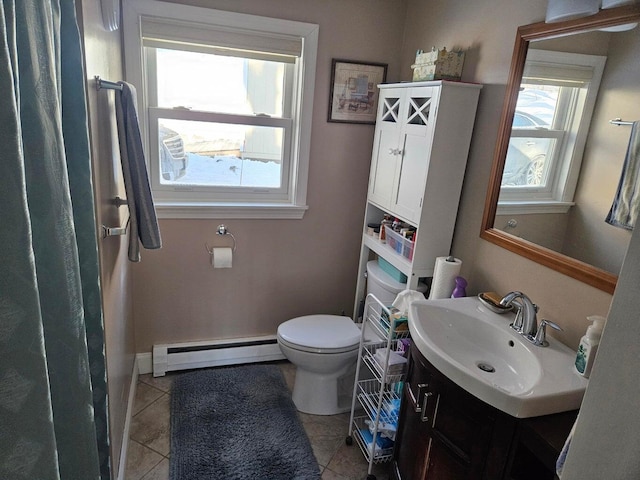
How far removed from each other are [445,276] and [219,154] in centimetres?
144

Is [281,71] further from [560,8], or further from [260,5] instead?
[560,8]

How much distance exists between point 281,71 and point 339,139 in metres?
0.51

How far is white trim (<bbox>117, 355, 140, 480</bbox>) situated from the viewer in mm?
1845

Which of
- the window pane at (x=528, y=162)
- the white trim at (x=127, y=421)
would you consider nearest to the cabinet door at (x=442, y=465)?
the window pane at (x=528, y=162)

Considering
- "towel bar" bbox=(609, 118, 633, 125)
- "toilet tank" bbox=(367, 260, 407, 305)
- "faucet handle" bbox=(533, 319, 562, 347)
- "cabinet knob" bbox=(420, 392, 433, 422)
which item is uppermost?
"towel bar" bbox=(609, 118, 633, 125)

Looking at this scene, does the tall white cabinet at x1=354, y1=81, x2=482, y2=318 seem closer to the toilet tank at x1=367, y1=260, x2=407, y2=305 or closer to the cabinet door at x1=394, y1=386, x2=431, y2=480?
the toilet tank at x1=367, y1=260, x2=407, y2=305

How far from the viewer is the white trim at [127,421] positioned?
1.84 metres

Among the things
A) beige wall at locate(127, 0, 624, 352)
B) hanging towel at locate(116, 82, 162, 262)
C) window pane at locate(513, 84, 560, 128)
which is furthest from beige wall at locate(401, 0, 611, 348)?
hanging towel at locate(116, 82, 162, 262)

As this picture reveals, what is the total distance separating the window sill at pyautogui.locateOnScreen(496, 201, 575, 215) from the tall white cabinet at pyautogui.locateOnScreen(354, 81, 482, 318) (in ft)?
0.88

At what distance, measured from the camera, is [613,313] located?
0.62 metres

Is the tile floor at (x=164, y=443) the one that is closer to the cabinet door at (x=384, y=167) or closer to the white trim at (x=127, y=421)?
the white trim at (x=127, y=421)

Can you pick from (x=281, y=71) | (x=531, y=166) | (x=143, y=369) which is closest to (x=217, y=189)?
(x=281, y=71)

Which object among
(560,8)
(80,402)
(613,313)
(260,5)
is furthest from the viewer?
(260,5)

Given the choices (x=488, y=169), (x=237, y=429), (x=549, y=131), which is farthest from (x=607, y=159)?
(x=237, y=429)
